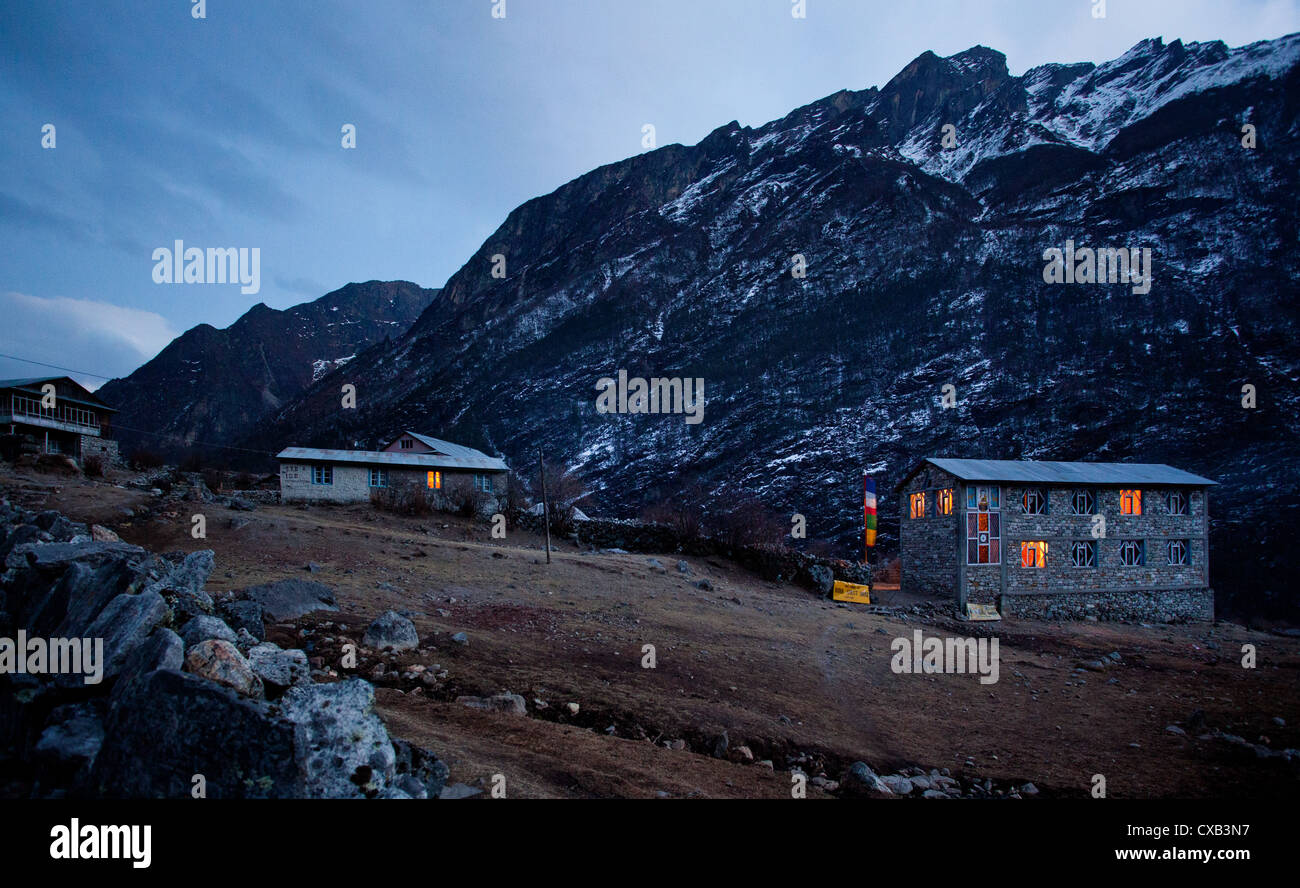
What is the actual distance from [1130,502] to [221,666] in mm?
39060

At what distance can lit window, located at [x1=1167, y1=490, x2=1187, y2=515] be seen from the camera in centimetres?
3269

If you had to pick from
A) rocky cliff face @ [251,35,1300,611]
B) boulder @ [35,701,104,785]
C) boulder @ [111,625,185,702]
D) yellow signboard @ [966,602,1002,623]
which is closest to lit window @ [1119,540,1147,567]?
yellow signboard @ [966,602,1002,623]

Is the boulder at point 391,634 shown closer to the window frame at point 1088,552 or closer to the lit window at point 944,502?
the lit window at point 944,502

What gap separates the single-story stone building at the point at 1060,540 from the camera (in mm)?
29578

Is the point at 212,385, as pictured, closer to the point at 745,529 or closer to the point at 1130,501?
the point at 745,529

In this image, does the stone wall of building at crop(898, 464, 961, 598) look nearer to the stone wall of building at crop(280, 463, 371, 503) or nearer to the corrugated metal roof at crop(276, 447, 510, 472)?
the corrugated metal roof at crop(276, 447, 510, 472)

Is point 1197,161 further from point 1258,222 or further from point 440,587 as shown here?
point 440,587

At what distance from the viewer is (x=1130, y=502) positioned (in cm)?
3173

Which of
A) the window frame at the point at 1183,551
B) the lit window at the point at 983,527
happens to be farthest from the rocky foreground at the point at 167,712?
the window frame at the point at 1183,551

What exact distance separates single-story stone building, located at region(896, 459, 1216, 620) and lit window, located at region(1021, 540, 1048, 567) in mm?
49

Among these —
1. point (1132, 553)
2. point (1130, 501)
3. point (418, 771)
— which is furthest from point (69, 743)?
point (1132, 553)

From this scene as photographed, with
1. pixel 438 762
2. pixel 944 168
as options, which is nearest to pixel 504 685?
pixel 438 762

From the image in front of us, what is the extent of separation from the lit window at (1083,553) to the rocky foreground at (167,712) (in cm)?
3417

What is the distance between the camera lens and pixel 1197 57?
9938cm
